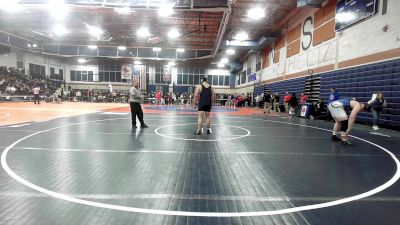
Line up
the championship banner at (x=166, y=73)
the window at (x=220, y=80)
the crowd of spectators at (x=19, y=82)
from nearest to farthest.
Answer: the crowd of spectators at (x=19, y=82)
the championship banner at (x=166, y=73)
the window at (x=220, y=80)

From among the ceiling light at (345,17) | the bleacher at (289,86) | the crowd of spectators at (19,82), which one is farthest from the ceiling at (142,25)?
the bleacher at (289,86)

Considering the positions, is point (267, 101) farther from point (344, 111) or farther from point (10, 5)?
point (10, 5)

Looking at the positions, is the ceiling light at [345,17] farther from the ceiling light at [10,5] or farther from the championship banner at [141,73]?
the championship banner at [141,73]

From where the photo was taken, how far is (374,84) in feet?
38.8

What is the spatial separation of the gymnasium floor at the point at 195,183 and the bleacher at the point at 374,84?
16.9ft

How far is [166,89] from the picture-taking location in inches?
1714

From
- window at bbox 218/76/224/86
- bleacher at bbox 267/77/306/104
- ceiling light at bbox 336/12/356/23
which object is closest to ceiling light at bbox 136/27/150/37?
bleacher at bbox 267/77/306/104

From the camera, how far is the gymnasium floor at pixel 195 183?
2705 mm

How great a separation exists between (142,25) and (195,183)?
2304 cm

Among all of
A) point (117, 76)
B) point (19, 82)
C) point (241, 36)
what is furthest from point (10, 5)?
point (117, 76)

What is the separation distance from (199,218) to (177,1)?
12692 millimetres

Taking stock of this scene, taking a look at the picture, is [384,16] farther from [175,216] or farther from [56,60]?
[56,60]

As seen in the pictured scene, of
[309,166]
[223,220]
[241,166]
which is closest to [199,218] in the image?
[223,220]

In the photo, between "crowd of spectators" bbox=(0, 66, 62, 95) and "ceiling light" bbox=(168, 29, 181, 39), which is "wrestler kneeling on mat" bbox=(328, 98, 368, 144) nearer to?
"ceiling light" bbox=(168, 29, 181, 39)
